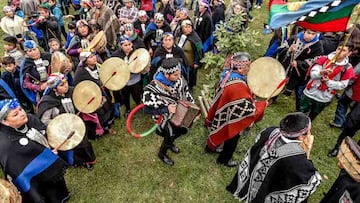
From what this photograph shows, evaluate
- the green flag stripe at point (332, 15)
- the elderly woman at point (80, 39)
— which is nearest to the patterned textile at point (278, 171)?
the green flag stripe at point (332, 15)

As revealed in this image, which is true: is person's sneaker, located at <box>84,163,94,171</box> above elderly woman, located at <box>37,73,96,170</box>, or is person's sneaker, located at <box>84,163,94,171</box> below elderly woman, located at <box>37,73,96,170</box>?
below

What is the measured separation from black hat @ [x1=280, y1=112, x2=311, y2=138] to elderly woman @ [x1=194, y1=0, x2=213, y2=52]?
525cm

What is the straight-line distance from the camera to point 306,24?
4332 mm

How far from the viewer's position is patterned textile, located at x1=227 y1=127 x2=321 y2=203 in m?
3.22

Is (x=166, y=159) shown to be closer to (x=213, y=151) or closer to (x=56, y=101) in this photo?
(x=213, y=151)

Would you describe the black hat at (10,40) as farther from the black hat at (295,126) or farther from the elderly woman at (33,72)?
the black hat at (295,126)

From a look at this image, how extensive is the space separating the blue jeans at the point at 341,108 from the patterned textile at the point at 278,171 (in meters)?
2.93

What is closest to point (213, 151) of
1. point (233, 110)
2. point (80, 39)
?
point (233, 110)

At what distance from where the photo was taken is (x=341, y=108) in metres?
5.97

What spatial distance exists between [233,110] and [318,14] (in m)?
1.84

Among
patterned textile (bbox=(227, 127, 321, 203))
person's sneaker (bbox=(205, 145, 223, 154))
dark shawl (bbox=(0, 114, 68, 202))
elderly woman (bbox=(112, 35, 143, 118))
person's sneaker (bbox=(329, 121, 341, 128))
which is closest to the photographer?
patterned textile (bbox=(227, 127, 321, 203))

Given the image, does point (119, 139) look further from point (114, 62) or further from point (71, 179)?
point (114, 62)

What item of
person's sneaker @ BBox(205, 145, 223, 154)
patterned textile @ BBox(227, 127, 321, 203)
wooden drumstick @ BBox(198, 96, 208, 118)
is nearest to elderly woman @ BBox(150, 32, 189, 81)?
wooden drumstick @ BBox(198, 96, 208, 118)

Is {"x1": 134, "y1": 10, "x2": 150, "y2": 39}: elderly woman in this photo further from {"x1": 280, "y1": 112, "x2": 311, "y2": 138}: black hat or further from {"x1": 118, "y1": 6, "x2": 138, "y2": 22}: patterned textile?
{"x1": 280, "y1": 112, "x2": 311, "y2": 138}: black hat
